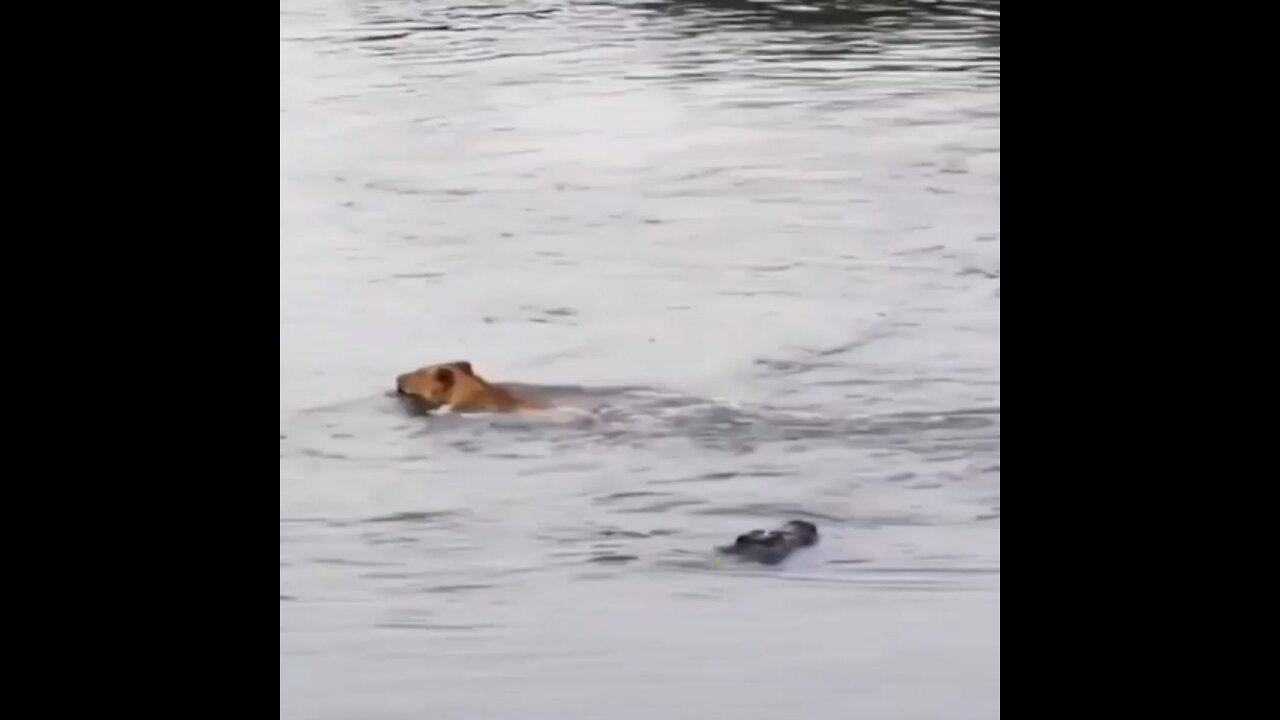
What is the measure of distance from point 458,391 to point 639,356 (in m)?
0.27

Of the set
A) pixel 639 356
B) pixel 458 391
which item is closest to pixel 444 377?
pixel 458 391

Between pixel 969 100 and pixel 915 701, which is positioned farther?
pixel 969 100

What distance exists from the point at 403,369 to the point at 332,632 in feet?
1.28

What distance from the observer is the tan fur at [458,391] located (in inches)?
89.6

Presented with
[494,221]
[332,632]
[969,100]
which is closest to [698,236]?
[494,221]

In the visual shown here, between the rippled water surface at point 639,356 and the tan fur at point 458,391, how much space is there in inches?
0.8

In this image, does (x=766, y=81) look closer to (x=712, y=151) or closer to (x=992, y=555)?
(x=712, y=151)

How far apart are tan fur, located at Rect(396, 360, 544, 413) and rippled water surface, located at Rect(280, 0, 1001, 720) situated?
0.02 meters

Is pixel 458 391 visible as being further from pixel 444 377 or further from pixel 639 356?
pixel 639 356

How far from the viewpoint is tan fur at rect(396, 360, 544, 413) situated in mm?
2275

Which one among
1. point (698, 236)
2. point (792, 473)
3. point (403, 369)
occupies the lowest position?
point (792, 473)

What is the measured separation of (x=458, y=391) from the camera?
2.28 meters

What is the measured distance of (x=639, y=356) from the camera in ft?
7.51

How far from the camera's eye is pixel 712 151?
7.64 feet
